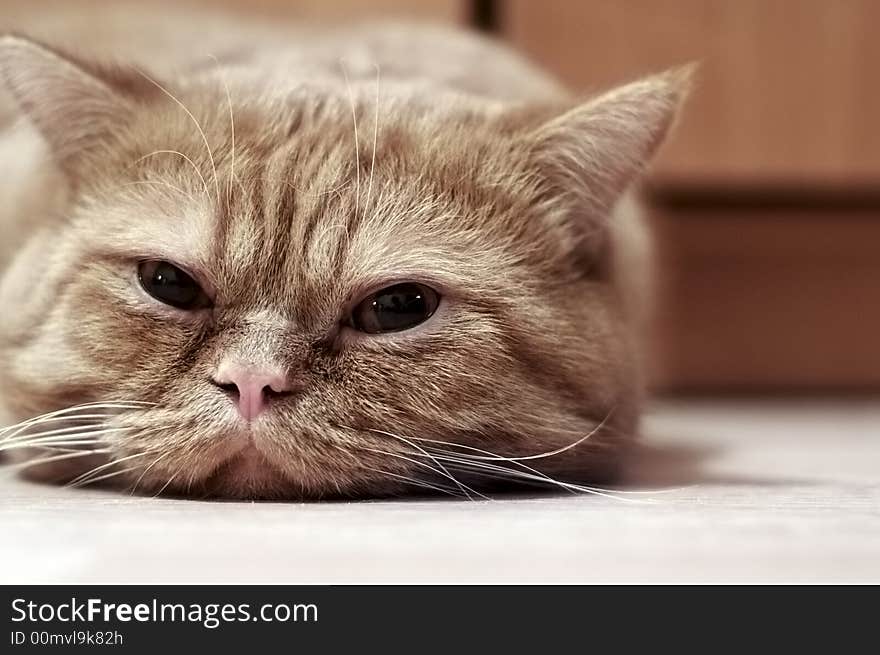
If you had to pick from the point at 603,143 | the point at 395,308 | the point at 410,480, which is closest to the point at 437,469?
the point at 410,480

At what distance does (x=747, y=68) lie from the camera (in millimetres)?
2490

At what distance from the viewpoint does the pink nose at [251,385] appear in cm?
106

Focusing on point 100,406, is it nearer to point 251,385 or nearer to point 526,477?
point 251,385

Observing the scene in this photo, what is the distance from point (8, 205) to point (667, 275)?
1741 millimetres

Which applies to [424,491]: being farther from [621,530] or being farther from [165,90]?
[165,90]

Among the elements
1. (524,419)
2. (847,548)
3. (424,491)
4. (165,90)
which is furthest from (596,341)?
(165,90)

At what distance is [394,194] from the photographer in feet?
3.87

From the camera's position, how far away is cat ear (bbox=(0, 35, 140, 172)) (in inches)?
49.1

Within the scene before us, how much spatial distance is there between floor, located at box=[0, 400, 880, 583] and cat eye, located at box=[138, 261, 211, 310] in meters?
0.22

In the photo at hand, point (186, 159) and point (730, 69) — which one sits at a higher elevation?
point (730, 69)

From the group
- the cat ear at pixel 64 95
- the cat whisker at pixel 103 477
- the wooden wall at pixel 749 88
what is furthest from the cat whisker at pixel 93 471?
the wooden wall at pixel 749 88

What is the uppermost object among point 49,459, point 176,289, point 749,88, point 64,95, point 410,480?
point 749,88

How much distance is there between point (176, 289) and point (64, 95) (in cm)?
32

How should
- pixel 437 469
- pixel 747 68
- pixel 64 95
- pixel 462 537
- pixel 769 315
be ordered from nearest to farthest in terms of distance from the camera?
pixel 462 537
pixel 437 469
pixel 64 95
pixel 747 68
pixel 769 315
